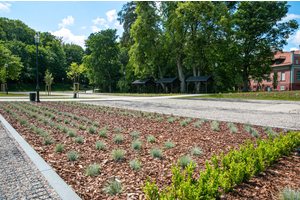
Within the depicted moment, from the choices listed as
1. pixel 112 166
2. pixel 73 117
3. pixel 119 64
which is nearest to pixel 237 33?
pixel 119 64

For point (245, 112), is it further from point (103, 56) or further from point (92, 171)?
point (103, 56)

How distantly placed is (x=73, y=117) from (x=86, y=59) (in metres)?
42.8

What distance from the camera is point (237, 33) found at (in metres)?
30.5

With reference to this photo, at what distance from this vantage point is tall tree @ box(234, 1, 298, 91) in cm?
2956

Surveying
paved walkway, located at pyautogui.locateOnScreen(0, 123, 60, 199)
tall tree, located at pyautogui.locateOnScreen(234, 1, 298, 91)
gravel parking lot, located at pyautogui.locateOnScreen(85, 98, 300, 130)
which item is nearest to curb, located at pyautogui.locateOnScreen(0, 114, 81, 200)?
paved walkway, located at pyautogui.locateOnScreen(0, 123, 60, 199)

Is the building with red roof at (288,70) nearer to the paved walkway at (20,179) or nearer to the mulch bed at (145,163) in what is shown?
the mulch bed at (145,163)

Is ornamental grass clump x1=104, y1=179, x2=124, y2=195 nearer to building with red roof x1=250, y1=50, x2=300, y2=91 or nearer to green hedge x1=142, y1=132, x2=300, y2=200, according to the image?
green hedge x1=142, y1=132, x2=300, y2=200

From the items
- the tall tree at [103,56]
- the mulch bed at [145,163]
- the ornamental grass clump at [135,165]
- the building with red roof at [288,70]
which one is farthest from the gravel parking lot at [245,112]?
the building with red roof at [288,70]

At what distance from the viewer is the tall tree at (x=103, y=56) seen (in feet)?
144

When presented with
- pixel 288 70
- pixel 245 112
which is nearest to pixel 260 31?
pixel 288 70

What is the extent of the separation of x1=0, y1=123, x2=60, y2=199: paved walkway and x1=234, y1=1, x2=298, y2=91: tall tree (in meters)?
33.0

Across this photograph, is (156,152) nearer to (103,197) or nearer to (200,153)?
(200,153)

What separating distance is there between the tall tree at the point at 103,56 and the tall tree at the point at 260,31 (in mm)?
27648

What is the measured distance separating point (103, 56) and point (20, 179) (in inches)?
1729
